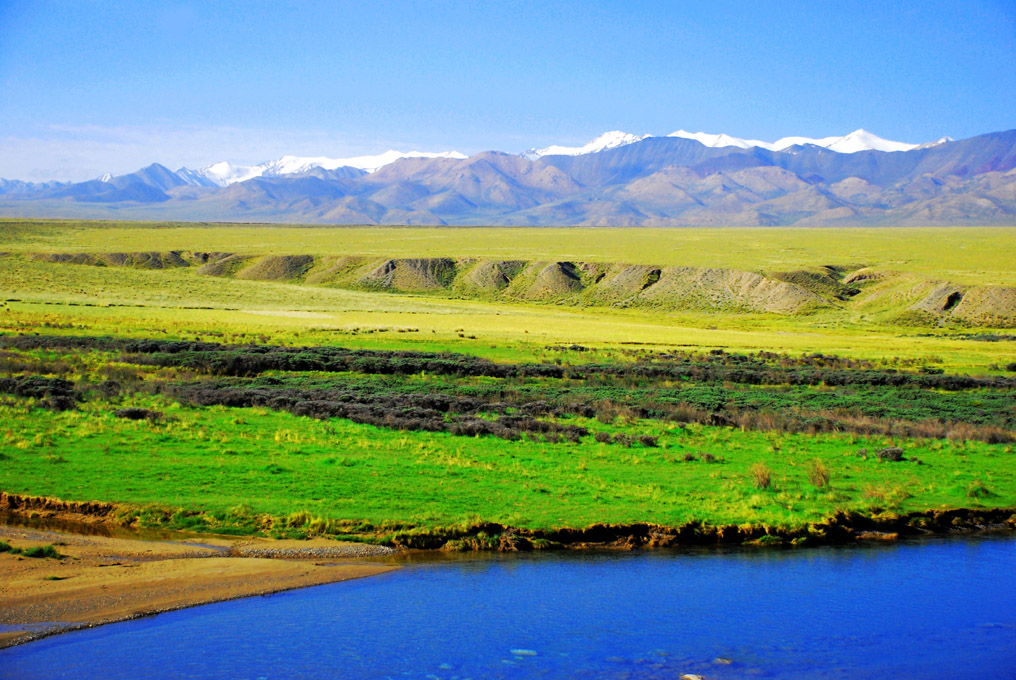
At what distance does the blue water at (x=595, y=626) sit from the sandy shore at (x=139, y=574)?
434 mm

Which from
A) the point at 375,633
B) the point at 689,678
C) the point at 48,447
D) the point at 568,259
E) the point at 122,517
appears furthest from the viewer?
the point at 568,259

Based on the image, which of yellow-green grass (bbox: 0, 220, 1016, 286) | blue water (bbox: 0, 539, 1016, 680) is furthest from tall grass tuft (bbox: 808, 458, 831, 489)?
yellow-green grass (bbox: 0, 220, 1016, 286)

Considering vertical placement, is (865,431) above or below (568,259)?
below

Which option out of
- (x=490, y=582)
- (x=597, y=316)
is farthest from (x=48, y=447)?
(x=597, y=316)

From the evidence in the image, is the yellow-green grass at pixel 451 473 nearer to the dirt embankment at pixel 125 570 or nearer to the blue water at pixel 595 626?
the dirt embankment at pixel 125 570

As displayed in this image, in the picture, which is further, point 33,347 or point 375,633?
point 33,347

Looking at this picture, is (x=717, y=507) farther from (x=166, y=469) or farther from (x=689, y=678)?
(x=166, y=469)

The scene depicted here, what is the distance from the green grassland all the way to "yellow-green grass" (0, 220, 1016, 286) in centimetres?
3056

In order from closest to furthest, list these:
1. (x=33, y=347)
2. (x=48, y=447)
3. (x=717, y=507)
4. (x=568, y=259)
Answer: (x=717, y=507) → (x=48, y=447) → (x=33, y=347) → (x=568, y=259)

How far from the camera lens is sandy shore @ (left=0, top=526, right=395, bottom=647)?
14758 mm

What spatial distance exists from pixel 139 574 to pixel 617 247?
14771cm

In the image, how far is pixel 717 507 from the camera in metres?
21.5

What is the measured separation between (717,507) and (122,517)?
14584mm

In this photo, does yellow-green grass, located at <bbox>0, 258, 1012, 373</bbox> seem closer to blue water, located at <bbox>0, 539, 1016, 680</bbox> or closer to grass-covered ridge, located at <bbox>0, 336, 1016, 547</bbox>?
grass-covered ridge, located at <bbox>0, 336, 1016, 547</bbox>
